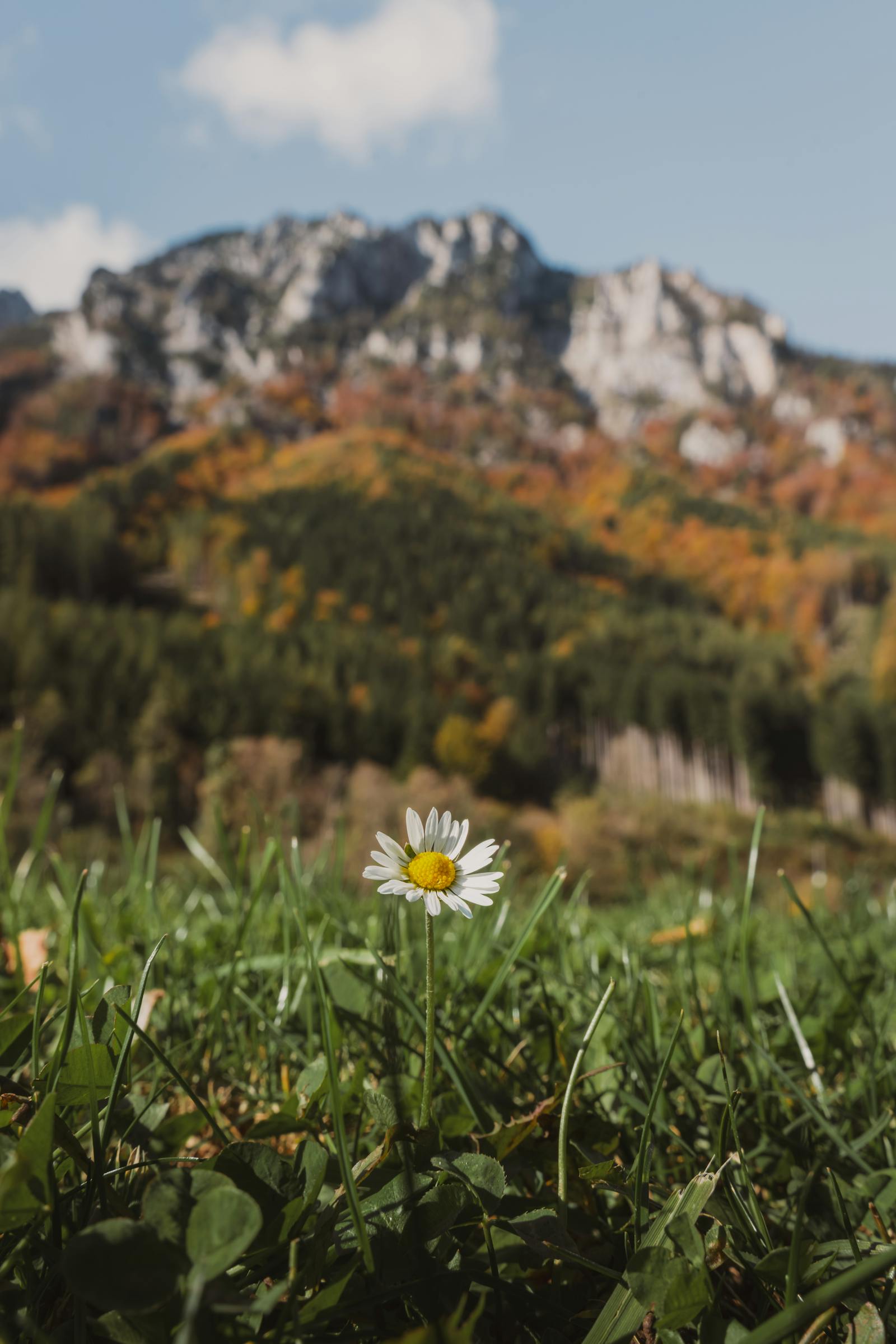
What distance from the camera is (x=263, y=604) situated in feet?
277

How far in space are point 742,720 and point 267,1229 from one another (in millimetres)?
72662

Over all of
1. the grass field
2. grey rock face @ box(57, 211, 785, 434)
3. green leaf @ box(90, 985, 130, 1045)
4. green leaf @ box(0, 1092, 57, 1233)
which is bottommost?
the grass field

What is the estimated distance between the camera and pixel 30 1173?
18.8 inches

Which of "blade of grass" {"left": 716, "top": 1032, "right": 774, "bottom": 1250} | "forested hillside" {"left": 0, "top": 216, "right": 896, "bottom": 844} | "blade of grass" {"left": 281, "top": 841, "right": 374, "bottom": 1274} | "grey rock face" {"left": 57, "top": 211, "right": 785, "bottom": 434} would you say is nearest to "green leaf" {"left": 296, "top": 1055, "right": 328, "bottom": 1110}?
"blade of grass" {"left": 281, "top": 841, "right": 374, "bottom": 1274}

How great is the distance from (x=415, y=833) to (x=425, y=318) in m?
176

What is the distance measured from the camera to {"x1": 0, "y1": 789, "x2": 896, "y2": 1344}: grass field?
0.49 metres

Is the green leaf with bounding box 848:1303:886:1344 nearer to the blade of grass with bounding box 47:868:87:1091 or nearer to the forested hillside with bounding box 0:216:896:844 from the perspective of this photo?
the blade of grass with bounding box 47:868:87:1091

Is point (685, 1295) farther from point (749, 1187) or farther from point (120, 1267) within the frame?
point (120, 1267)

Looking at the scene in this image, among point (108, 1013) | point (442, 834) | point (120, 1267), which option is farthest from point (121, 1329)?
point (442, 834)

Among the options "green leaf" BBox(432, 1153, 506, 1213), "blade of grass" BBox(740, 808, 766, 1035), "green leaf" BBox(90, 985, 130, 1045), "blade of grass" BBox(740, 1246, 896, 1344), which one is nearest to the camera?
"blade of grass" BBox(740, 1246, 896, 1344)

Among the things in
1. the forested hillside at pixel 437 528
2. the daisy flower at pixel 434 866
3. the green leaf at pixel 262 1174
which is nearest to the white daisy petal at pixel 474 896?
the daisy flower at pixel 434 866

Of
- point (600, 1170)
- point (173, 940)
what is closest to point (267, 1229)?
point (600, 1170)

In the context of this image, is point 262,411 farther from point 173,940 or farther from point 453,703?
point 173,940

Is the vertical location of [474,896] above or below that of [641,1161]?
above
